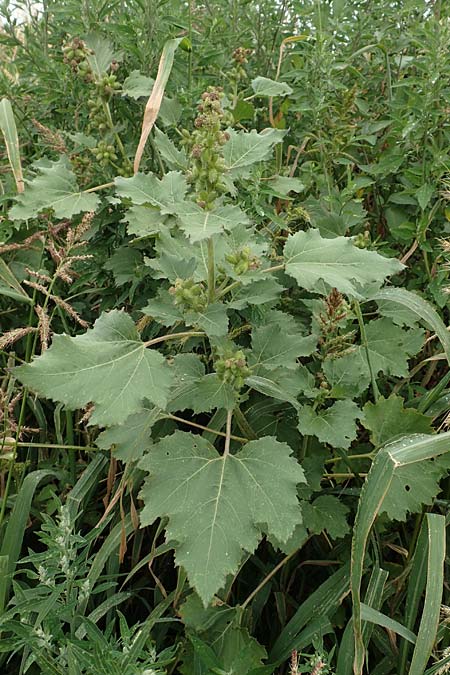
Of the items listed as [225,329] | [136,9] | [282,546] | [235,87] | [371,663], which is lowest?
[371,663]

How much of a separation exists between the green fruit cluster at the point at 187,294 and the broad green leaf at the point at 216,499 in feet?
0.87

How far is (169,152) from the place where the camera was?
5.68 ft

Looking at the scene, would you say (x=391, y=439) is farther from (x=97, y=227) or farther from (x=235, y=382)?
(x=97, y=227)

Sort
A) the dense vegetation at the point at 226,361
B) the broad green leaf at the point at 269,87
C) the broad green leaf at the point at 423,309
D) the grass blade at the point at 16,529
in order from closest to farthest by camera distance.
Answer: the dense vegetation at the point at 226,361
the broad green leaf at the point at 423,309
the grass blade at the point at 16,529
the broad green leaf at the point at 269,87

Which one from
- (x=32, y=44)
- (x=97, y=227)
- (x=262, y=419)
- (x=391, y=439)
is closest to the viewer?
(x=391, y=439)

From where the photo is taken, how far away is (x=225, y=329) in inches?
51.7

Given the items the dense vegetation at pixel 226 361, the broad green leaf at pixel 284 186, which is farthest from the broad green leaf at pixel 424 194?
the broad green leaf at pixel 284 186

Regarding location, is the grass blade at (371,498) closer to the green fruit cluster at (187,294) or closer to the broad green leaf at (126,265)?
the green fruit cluster at (187,294)

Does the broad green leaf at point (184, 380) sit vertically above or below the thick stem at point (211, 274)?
below

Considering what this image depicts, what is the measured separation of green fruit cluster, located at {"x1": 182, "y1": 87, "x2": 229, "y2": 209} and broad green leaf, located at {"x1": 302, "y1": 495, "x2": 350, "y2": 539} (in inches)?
28.3

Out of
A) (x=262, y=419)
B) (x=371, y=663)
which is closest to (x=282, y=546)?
(x=262, y=419)

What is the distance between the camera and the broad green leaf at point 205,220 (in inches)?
46.5

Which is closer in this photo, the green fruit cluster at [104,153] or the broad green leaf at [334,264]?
the broad green leaf at [334,264]

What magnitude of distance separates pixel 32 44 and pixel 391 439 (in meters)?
1.92
